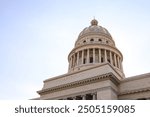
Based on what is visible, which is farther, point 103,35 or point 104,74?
point 103,35

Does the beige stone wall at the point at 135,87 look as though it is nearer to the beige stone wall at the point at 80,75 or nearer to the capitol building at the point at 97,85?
the capitol building at the point at 97,85

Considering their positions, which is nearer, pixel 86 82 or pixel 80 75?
pixel 86 82

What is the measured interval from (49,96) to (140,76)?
46.6 ft

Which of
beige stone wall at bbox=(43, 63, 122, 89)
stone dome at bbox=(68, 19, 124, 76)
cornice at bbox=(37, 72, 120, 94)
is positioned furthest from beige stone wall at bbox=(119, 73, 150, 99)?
stone dome at bbox=(68, 19, 124, 76)

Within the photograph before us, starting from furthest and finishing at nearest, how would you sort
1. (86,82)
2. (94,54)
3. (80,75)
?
(94,54), (80,75), (86,82)

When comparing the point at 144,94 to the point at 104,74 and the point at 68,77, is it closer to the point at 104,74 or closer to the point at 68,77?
the point at 104,74

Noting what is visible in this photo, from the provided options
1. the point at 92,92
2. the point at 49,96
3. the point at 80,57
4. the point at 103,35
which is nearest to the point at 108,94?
the point at 92,92

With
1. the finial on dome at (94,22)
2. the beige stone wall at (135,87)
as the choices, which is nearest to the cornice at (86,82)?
the beige stone wall at (135,87)

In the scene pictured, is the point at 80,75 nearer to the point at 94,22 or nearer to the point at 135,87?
the point at 135,87

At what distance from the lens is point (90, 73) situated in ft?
108

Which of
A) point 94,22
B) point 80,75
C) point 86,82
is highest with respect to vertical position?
point 94,22

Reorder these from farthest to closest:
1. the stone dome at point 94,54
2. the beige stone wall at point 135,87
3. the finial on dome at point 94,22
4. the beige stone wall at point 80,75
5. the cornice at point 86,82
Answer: the finial on dome at point 94,22 < the stone dome at point 94,54 < the beige stone wall at point 80,75 < the cornice at point 86,82 < the beige stone wall at point 135,87

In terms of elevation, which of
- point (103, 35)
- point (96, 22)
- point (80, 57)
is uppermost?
point (96, 22)

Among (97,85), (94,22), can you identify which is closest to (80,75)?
(97,85)
